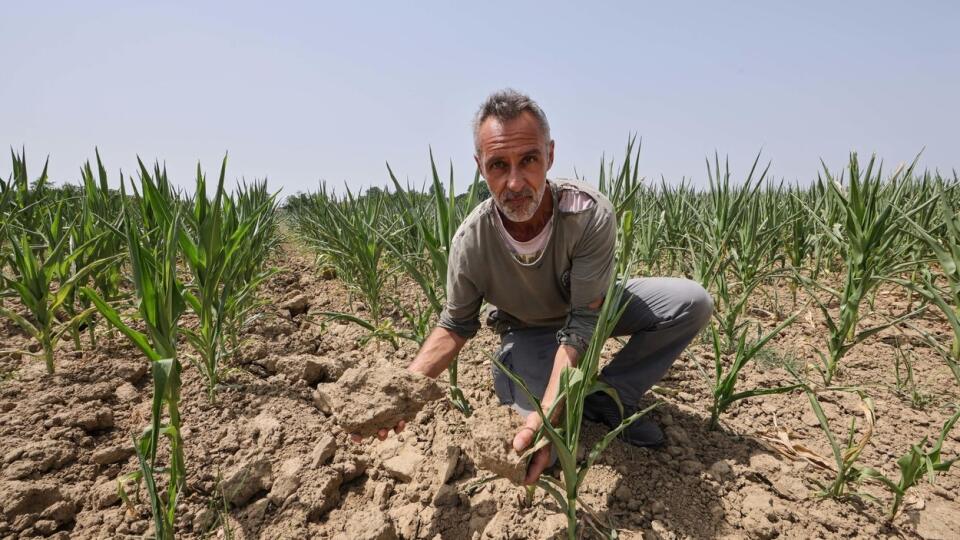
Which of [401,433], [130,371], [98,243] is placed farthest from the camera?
[98,243]

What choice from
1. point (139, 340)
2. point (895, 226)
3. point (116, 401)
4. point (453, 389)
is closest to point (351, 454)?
point (453, 389)

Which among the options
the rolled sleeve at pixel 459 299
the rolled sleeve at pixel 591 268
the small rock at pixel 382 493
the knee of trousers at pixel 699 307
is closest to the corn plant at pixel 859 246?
the knee of trousers at pixel 699 307

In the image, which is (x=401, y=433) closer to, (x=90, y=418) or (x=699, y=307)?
(x=90, y=418)

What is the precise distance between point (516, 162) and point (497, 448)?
0.75 meters

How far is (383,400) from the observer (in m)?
1.24

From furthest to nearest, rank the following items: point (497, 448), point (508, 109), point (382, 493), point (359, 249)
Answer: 1. point (359, 249)
2. point (508, 109)
3. point (382, 493)
4. point (497, 448)

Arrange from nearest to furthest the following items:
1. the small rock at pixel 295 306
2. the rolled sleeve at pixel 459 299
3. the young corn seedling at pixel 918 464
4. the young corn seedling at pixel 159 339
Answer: the young corn seedling at pixel 159 339, the young corn seedling at pixel 918 464, the rolled sleeve at pixel 459 299, the small rock at pixel 295 306

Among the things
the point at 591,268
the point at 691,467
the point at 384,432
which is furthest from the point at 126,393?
the point at 691,467

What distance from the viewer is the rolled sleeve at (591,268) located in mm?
1380

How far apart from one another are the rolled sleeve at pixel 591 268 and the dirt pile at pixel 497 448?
35 cm

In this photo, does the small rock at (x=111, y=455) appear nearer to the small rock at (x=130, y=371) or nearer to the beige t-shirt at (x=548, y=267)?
the small rock at (x=130, y=371)

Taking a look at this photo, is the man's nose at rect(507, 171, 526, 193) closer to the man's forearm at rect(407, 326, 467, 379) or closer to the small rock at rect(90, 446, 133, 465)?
the man's forearm at rect(407, 326, 467, 379)

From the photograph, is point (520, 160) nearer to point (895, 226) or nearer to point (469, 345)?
point (469, 345)

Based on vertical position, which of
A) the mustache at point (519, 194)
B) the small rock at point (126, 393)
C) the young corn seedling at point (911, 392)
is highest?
the mustache at point (519, 194)
